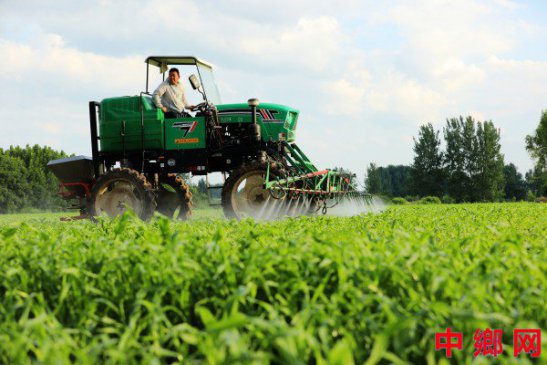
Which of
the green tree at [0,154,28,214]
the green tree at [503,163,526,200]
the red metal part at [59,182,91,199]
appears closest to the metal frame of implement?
the red metal part at [59,182,91,199]

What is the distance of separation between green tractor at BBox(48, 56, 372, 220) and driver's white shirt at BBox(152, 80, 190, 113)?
229 mm

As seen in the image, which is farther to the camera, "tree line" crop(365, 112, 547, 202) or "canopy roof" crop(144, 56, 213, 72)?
"tree line" crop(365, 112, 547, 202)

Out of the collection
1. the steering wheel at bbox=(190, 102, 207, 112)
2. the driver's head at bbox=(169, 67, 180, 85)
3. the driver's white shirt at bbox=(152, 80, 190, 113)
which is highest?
the driver's head at bbox=(169, 67, 180, 85)

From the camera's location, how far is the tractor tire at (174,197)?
12.5 m

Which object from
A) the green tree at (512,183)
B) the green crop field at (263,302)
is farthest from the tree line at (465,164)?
the green crop field at (263,302)

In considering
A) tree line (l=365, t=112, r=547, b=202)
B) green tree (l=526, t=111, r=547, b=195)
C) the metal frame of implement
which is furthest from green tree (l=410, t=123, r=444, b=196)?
the metal frame of implement

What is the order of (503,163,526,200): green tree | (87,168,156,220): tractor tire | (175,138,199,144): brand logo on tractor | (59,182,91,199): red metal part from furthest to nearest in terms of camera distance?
(503,163,526,200): green tree, (59,182,91,199): red metal part, (175,138,199,144): brand logo on tractor, (87,168,156,220): tractor tire

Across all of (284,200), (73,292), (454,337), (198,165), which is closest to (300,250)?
(454,337)

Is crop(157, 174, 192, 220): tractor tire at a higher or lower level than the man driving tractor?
lower

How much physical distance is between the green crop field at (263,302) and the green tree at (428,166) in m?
65.4

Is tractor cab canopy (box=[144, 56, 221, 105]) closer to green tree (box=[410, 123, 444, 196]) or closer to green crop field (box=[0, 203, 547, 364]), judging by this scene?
green crop field (box=[0, 203, 547, 364])

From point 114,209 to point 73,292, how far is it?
9459 mm

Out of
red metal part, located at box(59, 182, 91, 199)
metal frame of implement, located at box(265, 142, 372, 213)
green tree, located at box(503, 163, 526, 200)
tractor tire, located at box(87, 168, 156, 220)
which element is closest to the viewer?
metal frame of implement, located at box(265, 142, 372, 213)

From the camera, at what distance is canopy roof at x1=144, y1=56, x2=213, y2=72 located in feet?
40.0
